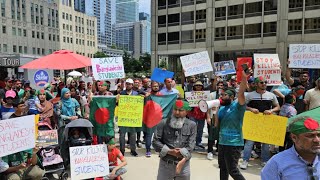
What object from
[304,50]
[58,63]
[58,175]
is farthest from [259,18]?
[58,175]

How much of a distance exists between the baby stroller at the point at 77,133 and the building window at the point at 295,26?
40.1 meters

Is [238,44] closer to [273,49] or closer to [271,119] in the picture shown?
[273,49]

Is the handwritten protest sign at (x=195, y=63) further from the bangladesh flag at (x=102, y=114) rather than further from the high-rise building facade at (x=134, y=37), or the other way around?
the high-rise building facade at (x=134, y=37)

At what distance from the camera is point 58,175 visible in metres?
6.01

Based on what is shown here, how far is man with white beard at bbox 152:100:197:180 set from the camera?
13.1 ft

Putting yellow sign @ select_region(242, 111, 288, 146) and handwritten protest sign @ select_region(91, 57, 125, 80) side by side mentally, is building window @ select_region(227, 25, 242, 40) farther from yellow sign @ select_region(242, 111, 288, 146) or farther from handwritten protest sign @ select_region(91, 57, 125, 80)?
yellow sign @ select_region(242, 111, 288, 146)

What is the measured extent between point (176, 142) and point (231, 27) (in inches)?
1724

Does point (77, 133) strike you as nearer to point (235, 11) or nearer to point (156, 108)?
point (156, 108)

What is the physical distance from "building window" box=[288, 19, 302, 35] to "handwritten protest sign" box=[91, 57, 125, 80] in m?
37.7

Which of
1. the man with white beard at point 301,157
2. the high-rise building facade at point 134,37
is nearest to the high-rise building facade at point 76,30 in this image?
the high-rise building facade at point 134,37

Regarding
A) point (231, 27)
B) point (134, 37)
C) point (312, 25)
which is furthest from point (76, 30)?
point (312, 25)

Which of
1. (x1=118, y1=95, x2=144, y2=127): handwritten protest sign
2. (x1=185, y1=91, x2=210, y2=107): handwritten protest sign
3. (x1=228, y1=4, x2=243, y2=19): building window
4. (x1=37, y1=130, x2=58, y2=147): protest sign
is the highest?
(x1=228, y1=4, x2=243, y2=19): building window

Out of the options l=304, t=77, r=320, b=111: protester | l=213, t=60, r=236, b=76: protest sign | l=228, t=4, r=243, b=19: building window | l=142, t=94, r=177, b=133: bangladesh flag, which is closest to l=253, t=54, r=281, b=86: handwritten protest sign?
l=304, t=77, r=320, b=111: protester

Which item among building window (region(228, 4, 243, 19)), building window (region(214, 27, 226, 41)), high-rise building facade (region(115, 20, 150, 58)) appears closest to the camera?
building window (region(228, 4, 243, 19))
